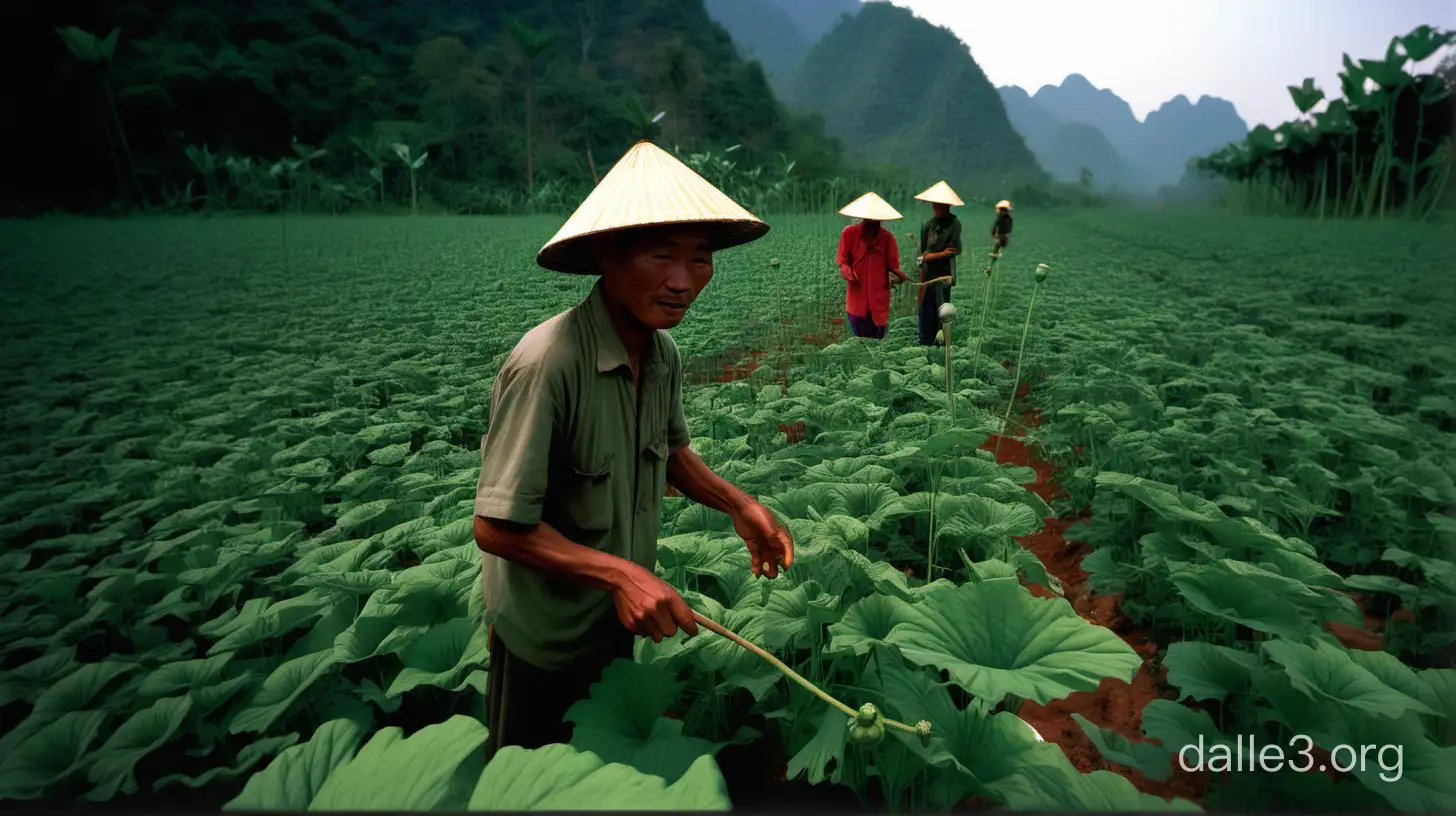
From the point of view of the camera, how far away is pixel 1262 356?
5129mm

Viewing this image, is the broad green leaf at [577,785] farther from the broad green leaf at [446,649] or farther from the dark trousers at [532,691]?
the broad green leaf at [446,649]

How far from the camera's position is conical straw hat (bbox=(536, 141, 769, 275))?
106cm

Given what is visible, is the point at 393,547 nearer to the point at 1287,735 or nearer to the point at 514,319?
the point at 1287,735

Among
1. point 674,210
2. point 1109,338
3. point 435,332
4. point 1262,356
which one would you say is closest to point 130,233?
point 435,332

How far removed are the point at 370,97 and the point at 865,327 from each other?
14512mm

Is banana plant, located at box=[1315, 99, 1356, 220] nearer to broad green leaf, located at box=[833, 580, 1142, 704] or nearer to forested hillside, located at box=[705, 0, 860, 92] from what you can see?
broad green leaf, located at box=[833, 580, 1142, 704]

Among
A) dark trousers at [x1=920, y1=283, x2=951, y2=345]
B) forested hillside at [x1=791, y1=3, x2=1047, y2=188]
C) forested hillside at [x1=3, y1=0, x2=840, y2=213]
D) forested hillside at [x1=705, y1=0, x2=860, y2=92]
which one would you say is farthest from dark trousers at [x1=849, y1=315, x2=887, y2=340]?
forested hillside at [x1=705, y1=0, x2=860, y2=92]

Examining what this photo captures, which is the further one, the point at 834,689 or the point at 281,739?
the point at 834,689

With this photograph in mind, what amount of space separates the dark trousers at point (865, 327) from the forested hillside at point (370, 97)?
251cm

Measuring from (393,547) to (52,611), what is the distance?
1112 millimetres

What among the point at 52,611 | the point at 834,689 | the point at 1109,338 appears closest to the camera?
the point at 834,689

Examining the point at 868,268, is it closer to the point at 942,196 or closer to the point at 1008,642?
the point at 942,196

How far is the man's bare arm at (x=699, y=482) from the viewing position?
149 centimetres

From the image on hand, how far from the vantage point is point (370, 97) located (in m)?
15.3
